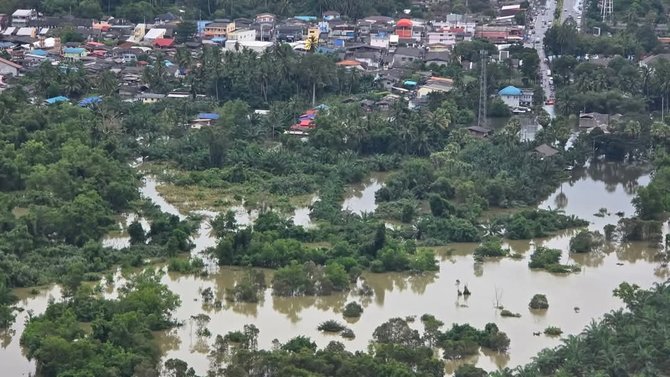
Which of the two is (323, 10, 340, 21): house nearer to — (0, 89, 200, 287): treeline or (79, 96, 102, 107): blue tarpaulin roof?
(79, 96, 102, 107): blue tarpaulin roof

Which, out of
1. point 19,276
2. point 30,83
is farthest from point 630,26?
point 19,276

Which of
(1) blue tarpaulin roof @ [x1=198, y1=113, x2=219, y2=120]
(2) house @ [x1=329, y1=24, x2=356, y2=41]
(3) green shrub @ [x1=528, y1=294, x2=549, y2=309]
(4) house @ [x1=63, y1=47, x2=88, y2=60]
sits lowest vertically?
(3) green shrub @ [x1=528, y1=294, x2=549, y2=309]

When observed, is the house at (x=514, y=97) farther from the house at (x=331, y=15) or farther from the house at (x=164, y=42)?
the house at (x=164, y=42)

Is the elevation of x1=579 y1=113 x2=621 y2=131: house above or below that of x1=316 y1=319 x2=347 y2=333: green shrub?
above

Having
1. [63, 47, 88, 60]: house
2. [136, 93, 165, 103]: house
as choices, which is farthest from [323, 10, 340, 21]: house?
[136, 93, 165, 103]: house

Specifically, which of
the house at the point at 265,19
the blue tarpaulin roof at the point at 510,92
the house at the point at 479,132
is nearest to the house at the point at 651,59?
the blue tarpaulin roof at the point at 510,92

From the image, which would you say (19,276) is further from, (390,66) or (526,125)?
(390,66)

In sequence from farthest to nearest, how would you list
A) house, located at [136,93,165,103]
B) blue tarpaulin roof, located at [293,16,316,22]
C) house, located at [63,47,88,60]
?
blue tarpaulin roof, located at [293,16,316,22], house, located at [63,47,88,60], house, located at [136,93,165,103]

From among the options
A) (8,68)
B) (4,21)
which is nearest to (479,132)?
(8,68)

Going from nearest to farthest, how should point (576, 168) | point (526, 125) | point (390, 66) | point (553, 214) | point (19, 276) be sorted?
point (19, 276)
point (553, 214)
point (576, 168)
point (526, 125)
point (390, 66)
